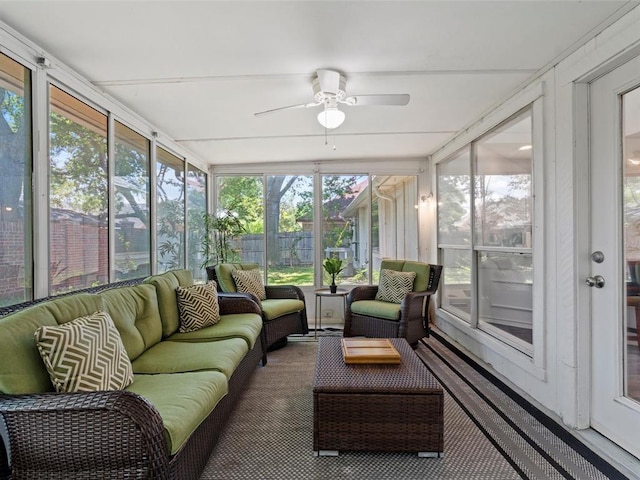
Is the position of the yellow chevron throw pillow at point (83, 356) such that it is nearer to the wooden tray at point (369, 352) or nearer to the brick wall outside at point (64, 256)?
the brick wall outside at point (64, 256)

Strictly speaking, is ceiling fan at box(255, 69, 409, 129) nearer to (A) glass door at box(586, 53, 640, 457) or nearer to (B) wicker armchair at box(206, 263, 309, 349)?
(A) glass door at box(586, 53, 640, 457)

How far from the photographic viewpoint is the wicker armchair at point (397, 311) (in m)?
3.44

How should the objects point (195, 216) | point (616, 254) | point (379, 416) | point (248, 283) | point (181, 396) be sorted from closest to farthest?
point (181, 396), point (379, 416), point (616, 254), point (248, 283), point (195, 216)

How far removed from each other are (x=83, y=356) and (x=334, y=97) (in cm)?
212

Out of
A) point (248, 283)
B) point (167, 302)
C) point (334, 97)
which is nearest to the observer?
point (334, 97)

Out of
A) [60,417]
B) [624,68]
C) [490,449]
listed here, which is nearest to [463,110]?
[624,68]

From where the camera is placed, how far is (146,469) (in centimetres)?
121

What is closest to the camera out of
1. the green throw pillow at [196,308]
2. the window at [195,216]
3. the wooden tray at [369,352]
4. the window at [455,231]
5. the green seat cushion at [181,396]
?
the green seat cushion at [181,396]

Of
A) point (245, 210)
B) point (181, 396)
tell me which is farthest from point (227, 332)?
point (245, 210)

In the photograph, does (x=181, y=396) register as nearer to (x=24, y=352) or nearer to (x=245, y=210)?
(x=24, y=352)

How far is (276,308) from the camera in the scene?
3.51 m

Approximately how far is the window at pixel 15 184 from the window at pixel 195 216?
2326 millimetres

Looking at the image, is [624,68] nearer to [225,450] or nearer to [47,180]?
[225,450]

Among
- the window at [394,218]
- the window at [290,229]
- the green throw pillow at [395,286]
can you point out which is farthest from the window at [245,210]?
the green throw pillow at [395,286]
